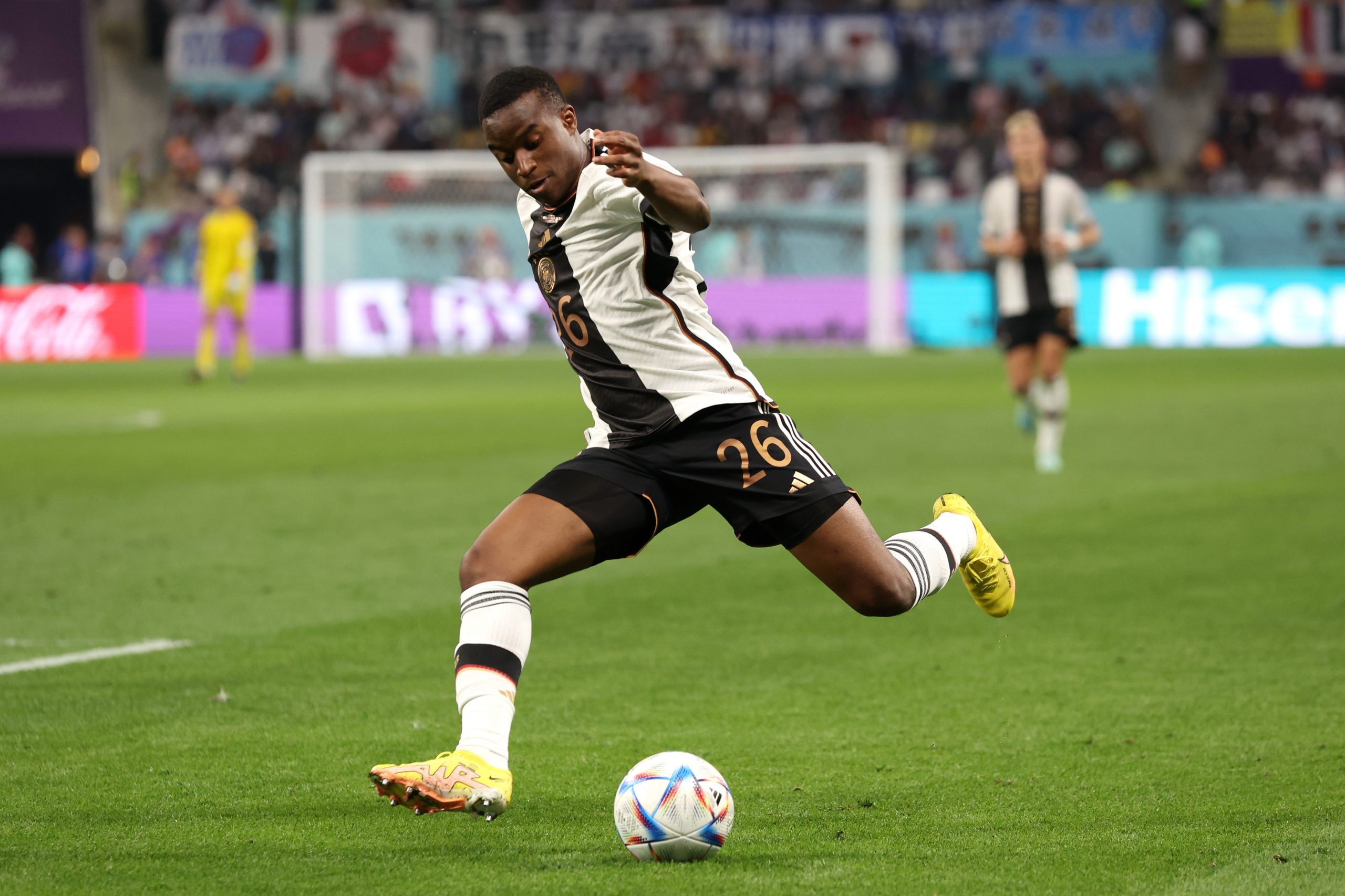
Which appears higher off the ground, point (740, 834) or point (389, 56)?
point (389, 56)

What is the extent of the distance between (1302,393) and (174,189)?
21.6m

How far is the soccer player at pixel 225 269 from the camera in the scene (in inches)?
837

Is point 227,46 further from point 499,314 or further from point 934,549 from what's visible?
point 934,549

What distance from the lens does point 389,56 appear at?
108 feet

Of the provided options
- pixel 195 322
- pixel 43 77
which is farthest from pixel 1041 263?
pixel 43 77

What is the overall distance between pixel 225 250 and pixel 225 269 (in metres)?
0.31

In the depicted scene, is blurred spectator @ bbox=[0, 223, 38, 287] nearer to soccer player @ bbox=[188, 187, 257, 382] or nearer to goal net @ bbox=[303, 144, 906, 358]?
goal net @ bbox=[303, 144, 906, 358]

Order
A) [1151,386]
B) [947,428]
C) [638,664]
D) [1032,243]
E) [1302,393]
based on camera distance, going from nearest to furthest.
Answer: [638,664]
[1032,243]
[947,428]
[1302,393]
[1151,386]

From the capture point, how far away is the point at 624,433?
432 centimetres

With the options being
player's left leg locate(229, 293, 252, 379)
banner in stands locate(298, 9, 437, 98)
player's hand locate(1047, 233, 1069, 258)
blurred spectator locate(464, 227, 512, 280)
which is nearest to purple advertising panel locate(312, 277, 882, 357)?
blurred spectator locate(464, 227, 512, 280)

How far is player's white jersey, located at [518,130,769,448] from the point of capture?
4129mm

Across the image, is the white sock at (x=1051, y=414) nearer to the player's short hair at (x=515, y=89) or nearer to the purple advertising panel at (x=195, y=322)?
the player's short hair at (x=515, y=89)

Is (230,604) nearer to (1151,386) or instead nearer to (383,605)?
(383,605)

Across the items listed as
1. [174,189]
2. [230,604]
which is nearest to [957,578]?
[230,604]
